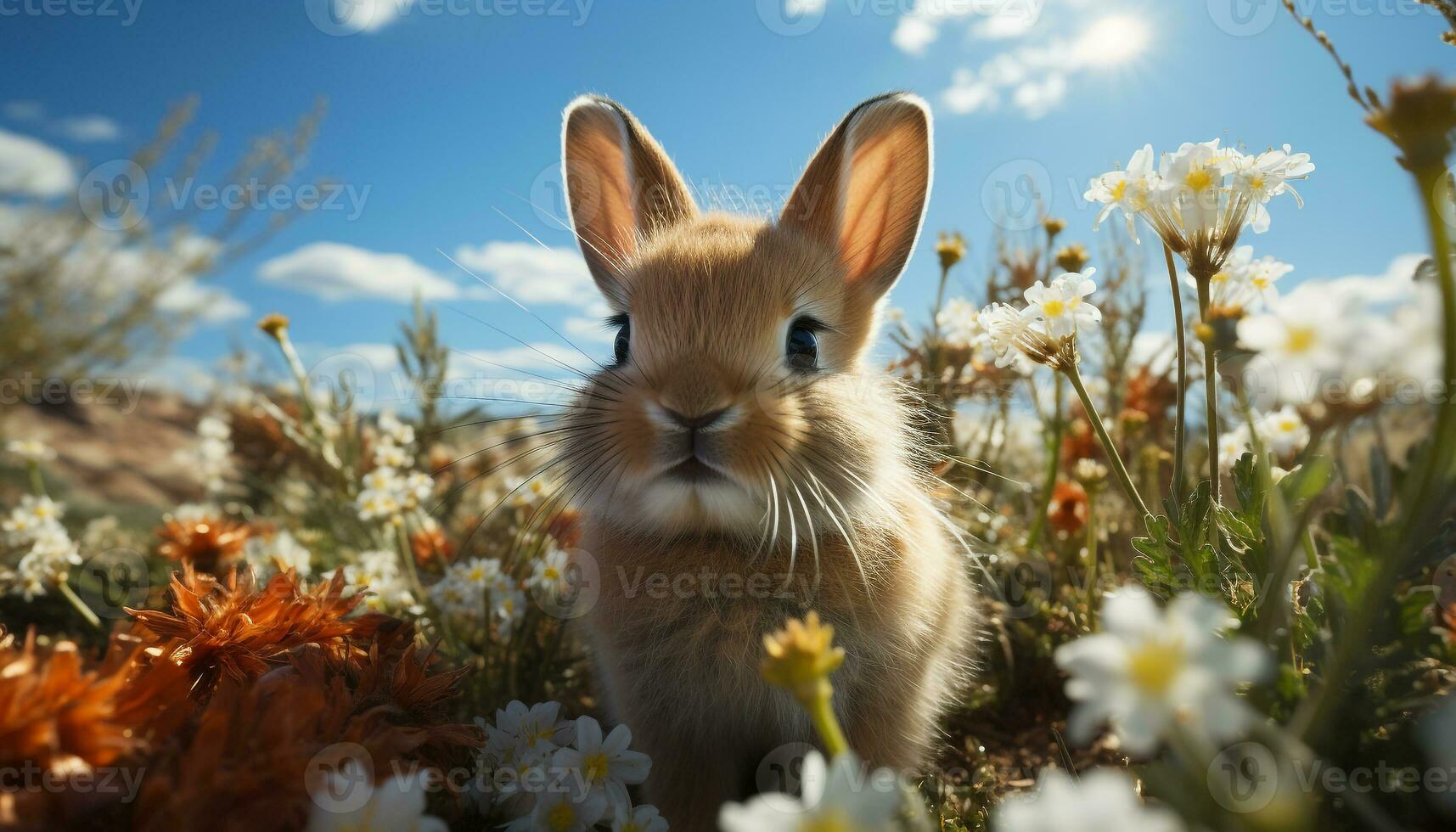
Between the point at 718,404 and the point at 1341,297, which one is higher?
the point at 1341,297

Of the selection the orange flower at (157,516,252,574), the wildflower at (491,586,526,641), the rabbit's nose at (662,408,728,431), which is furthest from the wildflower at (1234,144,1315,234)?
the orange flower at (157,516,252,574)

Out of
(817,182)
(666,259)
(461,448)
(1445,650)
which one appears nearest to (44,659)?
(666,259)

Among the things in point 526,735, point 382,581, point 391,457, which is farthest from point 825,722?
point 391,457

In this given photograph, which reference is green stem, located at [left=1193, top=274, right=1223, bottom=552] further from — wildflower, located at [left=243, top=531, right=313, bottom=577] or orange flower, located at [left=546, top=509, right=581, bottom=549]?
wildflower, located at [left=243, top=531, right=313, bottom=577]

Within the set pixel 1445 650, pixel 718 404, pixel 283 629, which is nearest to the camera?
pixel 1445 650

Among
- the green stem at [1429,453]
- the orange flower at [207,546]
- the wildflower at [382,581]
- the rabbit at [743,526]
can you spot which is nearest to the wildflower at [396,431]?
the wildflower at [382,581]

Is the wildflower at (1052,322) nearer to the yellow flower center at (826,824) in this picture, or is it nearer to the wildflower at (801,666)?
the wildflower at (801,666)

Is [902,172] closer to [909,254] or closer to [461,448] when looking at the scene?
[909,254]
